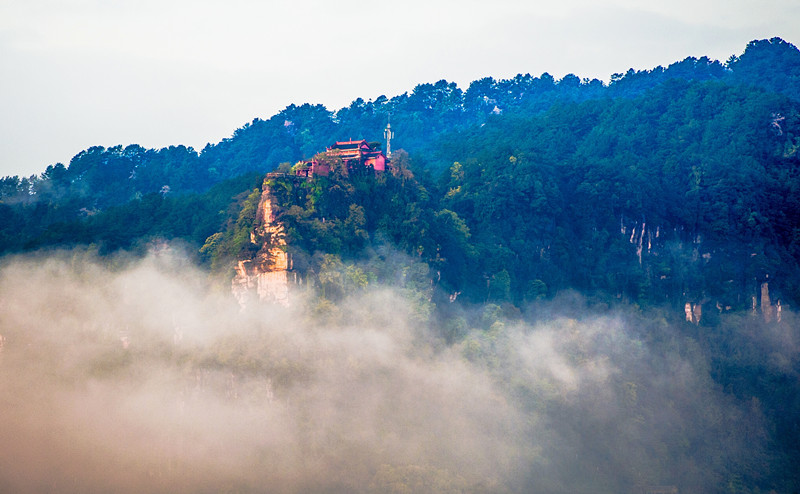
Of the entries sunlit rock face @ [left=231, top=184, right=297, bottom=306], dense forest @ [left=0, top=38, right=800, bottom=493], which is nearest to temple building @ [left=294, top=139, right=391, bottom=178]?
dense forest @ [left=0, top=38, right=800, bottom=493]

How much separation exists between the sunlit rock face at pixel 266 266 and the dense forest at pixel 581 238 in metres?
0.36

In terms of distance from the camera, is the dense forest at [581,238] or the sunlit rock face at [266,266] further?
the dense forest at [581,238]

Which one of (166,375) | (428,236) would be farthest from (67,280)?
(428,236)

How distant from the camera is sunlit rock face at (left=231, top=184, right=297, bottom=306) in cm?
2822

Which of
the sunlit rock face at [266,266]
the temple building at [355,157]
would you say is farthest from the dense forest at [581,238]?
the temple building at [355,157]

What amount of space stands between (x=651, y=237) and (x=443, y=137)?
18.8 m

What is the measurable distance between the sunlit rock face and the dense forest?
355 millimetres

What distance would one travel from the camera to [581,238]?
127 ft

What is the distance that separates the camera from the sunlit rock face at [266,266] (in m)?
28.2

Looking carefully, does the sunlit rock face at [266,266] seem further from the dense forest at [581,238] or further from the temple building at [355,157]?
the temple building at [355,157]

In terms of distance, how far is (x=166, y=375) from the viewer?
96.2 ft

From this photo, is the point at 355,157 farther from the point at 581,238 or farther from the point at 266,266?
the point at 581,238

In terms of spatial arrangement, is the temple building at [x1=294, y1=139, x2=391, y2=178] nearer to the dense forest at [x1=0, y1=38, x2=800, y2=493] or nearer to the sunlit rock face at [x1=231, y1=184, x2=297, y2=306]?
the dense forest at [x1=0, y1=38, x2=800, y2=493]

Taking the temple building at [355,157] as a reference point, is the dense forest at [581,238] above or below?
below
